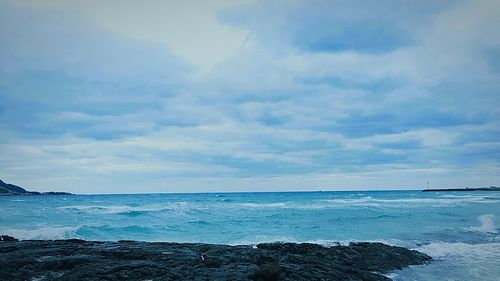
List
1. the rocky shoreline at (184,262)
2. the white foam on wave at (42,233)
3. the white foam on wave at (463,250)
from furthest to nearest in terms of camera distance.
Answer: the white foam on wave at (42,233) < the white foam on wave at (463,250) < the rocky shoreline at (184,262)

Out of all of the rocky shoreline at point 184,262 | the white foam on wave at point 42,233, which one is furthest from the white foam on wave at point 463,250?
the white foam on wave at point 42,233

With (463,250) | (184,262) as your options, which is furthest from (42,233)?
(463,250)

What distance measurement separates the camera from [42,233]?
1323 inches

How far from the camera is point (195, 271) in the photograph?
11688 mm

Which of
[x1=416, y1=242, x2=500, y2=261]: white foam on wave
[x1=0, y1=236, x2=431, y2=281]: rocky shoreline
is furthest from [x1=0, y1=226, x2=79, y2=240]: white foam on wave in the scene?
[x1=416, y1=242, x2=500, y2=261]: white foam on wave

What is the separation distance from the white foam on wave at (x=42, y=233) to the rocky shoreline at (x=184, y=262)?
18.5 metres

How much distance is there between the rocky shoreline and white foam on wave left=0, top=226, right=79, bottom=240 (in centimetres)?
1850

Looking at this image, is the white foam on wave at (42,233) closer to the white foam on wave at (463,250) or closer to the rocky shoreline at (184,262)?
the rocky shoreline at (184,262)

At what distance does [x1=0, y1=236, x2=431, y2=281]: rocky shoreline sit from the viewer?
11.2 m

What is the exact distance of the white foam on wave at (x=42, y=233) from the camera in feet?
105

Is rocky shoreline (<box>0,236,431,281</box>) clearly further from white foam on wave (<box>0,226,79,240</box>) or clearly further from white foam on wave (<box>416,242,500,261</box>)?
white foam on wave (<box>0,226,79,240</box>)

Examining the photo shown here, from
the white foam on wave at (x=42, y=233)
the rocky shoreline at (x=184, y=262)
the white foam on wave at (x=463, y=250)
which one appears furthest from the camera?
the white foam on wave at (x=42, y=233)

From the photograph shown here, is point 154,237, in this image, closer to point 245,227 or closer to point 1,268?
point 245,227

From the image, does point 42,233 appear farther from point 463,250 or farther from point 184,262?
point 463,250
